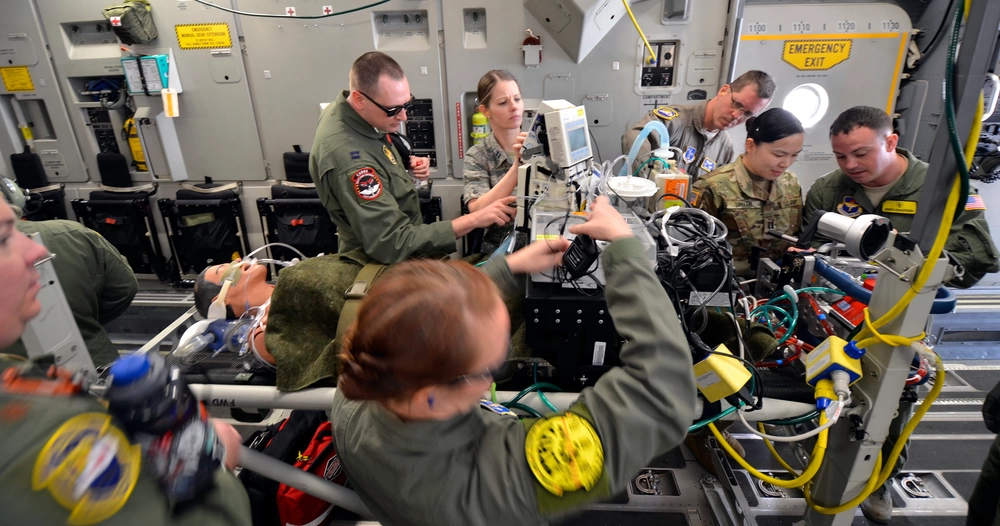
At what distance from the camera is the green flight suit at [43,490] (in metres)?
0.47

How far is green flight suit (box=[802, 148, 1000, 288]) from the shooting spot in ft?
5.98

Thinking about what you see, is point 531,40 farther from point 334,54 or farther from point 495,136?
point 334,54

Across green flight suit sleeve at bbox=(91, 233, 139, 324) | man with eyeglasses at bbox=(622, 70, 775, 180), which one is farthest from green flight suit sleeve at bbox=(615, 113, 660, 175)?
green flight suit sleeve at bbox=(91, 233, 139, 324)

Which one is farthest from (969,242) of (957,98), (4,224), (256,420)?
(256,420)

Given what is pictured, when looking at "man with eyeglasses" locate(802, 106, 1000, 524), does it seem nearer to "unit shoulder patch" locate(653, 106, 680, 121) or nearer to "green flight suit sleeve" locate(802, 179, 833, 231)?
"green flight suit sleeve" locate(802, 179, 833, 231)

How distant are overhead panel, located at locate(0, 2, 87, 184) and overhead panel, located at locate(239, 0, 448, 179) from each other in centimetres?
152

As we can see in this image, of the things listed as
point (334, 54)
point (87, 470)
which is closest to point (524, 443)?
point (87, 470)

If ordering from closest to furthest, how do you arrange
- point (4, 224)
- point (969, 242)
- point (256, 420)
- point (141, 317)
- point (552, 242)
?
1. point (4, 224)
2. point (552, 242)
3. point (969, 242)
4. point (256, 420)
5. point (141, 317)

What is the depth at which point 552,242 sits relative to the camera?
1.20m

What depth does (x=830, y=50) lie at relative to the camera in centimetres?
332

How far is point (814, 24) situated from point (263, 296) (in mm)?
3829

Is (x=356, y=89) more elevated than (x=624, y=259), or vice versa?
(x=356, y=89)

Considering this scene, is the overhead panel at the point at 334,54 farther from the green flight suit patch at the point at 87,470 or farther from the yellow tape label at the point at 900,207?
the green flight suit patch at the point at 87,470

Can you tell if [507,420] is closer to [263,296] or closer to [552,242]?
[552,242]
